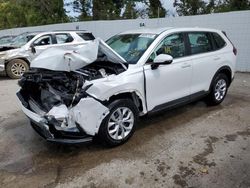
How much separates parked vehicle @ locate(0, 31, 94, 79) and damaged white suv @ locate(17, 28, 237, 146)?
5321 millimetres

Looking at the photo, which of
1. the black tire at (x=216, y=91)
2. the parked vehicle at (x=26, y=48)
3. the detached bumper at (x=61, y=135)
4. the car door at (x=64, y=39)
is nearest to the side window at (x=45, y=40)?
the parked vehicle at (x=26, y=48)

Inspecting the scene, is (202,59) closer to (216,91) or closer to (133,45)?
(216,91)

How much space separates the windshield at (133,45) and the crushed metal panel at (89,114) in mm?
1049

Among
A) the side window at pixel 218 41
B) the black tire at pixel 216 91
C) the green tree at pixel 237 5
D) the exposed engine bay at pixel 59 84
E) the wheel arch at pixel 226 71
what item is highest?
the green tree at pixel 237 5

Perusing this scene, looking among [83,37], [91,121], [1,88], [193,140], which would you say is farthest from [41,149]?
[83,37]

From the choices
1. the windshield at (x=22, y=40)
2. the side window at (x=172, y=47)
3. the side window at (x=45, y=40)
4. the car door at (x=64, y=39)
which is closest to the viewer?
the side window at (x=172, y=47)

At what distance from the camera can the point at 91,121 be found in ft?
11.4

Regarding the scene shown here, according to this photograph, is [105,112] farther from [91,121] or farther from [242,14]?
[242,14]

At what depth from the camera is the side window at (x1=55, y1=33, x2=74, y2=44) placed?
9.98 metres

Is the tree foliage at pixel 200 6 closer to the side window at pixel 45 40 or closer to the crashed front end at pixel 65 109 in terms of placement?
the side window at pixel 45 40

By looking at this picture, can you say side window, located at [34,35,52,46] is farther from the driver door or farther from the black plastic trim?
the black plastic trim

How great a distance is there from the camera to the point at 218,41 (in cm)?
555

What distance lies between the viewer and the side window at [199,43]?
16.4ft

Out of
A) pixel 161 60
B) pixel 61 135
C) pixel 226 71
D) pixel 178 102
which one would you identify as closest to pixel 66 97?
pixel 61 135
